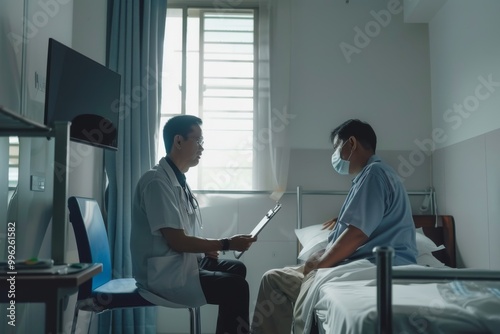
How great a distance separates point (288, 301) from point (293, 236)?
101cm

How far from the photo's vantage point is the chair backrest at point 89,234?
1986mm

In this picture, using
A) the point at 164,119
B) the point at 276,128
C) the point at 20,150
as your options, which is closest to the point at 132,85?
the point at 164,119

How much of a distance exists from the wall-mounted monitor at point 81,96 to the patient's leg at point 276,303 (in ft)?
3.43

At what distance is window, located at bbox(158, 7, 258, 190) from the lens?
10.6ft

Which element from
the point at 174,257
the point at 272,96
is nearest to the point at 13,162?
the point at 174,257

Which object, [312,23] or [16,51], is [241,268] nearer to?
[16,51]

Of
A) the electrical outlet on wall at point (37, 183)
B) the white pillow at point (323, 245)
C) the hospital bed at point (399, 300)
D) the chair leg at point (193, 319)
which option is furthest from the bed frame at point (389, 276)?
the electrical outlet on wall at point (37, 183)

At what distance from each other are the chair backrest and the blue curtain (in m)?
0.61

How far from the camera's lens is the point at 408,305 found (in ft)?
4.23

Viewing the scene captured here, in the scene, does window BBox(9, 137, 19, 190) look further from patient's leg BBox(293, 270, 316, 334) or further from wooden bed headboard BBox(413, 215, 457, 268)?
wooden bed headboard BBox(413, 215, 457, 268)

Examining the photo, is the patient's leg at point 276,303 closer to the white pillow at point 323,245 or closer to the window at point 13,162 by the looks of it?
the white pillow at point 323,245

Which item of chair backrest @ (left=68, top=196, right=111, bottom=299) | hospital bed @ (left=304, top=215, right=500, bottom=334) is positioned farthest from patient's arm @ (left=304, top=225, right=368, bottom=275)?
chair backrest @ (left=68, top=196, right=111, bottom=299)

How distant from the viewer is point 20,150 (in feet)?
6.42

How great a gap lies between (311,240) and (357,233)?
739mm
